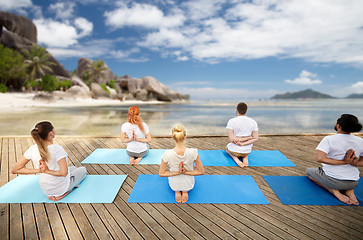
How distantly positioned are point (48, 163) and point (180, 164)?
5.39 feet

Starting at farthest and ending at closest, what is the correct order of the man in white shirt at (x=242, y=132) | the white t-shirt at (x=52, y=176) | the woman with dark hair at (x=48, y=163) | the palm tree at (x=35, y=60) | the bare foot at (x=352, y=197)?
the palm tree at (x=35, y=60), the man in white shirt at (x=242, y=132), the bare foot at (x=352, y=197), the white t-shirt at (x=52, y=176), the woman with dark hair at (x=48, y=163)

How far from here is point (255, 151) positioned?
4703 millimetres

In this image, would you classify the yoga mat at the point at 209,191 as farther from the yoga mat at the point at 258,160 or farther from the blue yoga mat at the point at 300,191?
the yoga mat at the point at 258,160

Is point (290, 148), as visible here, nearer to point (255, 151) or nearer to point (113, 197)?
point (255, 151)

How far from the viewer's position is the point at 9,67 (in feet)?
97.3

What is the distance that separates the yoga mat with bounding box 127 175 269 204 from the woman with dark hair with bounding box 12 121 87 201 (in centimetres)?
93

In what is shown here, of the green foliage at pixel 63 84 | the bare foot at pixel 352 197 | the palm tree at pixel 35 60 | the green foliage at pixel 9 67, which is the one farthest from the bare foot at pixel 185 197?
the palm tree at pixel 35 60

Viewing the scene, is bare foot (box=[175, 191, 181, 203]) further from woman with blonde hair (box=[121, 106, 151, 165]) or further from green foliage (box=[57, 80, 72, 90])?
green foliage (box=[57, 80, 72, 90])

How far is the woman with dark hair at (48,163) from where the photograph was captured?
213 centimetres

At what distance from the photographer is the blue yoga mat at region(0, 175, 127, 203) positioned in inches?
101

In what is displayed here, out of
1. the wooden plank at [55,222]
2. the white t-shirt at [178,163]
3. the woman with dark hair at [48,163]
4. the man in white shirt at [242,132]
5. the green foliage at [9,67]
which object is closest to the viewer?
the wooden plank at [55,222]

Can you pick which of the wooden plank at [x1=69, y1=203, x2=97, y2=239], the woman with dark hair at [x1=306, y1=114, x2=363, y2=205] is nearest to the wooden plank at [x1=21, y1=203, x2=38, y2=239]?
the wooden plank at [x1=69, y1=203, x2=97, y2=239]

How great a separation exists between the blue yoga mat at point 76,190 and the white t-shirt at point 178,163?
912 mm

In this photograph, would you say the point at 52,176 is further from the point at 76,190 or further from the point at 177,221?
the point at 177,221
